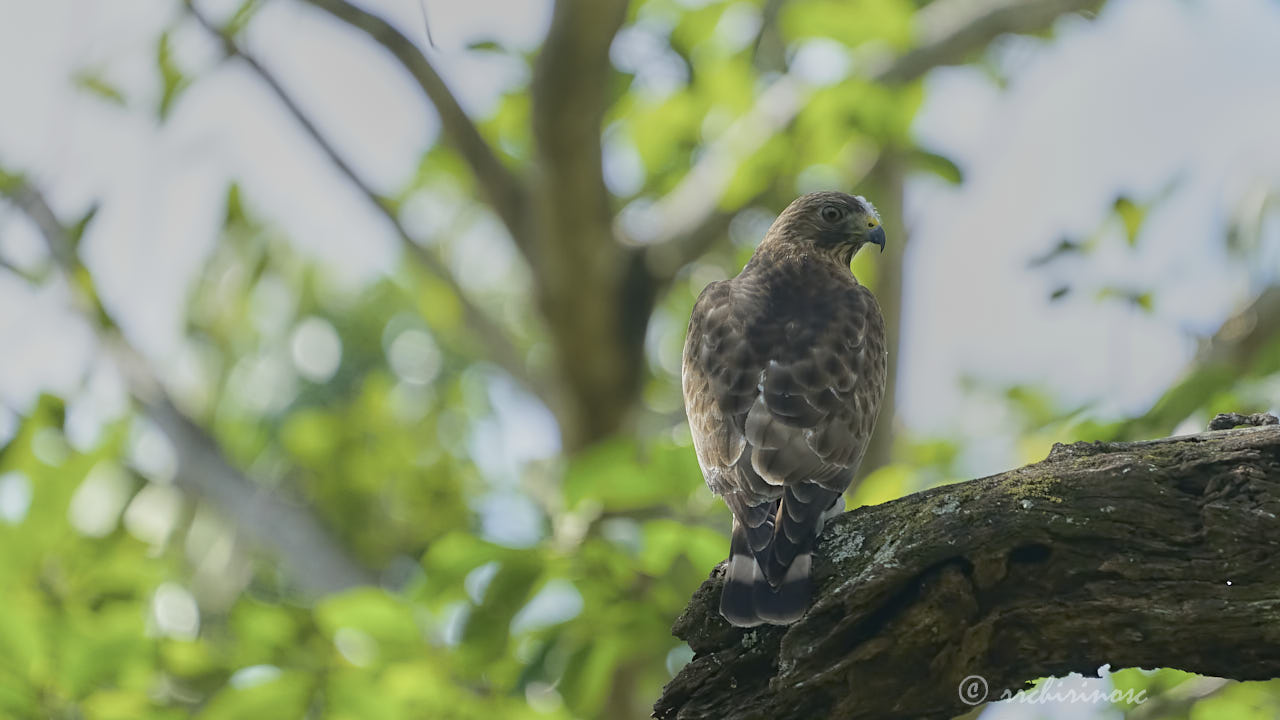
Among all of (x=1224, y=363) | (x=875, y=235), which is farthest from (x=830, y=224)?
(x=1224, y=363)

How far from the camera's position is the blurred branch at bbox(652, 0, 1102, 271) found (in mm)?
6133

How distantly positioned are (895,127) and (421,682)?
342 centimetres

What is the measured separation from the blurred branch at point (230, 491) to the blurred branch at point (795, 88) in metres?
2.87

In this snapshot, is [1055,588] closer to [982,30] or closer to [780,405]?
[780,405]

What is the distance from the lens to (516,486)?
289 inches

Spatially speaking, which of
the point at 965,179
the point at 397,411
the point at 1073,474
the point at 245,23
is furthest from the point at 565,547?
the point at 397,411

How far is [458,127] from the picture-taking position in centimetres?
614

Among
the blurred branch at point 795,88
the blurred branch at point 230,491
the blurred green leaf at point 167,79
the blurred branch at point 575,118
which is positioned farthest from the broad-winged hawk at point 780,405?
the blurred branch at point 230,491

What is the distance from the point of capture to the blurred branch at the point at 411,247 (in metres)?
5.84

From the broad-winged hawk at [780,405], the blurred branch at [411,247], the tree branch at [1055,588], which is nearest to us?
the tree branch at [1055,588]

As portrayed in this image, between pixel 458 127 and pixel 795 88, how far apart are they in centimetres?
183

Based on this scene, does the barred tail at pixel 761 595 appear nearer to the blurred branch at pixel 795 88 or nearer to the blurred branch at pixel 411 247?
the blurred branch at pixel 795 88

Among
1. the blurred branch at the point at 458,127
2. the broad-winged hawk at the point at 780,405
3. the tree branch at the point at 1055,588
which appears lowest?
the tree branch at the point at 1055,588

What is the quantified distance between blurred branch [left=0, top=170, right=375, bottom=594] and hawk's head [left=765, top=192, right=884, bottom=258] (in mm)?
4104
